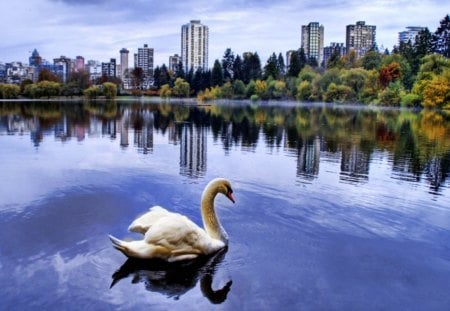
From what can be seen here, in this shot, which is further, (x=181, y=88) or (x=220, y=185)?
(x=181, y=88)

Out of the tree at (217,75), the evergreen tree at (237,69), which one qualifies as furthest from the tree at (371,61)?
the tree at (217,75)

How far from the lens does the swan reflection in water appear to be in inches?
275

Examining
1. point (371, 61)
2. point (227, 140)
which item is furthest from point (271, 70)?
point (227, 140)

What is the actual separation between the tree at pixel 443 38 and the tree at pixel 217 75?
177 ft

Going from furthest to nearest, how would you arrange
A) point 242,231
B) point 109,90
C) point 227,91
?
1. point 109,90
2. point 227,91
3. point 242,231

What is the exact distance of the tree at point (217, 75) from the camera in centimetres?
13238

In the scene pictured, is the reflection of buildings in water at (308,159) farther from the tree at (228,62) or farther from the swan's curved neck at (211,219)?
the tree at (228,62)

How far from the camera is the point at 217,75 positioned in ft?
435

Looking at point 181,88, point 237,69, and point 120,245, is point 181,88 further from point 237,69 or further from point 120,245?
point 120,245

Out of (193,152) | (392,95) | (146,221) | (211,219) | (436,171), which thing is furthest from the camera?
(392,95)

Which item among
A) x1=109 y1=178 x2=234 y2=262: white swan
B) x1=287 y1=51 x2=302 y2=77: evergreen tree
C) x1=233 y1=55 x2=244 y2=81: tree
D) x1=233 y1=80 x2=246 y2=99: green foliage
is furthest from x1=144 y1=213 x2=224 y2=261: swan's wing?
x1=233 y1=55 x2=244 y2=81: tree

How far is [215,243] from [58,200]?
4769 mm

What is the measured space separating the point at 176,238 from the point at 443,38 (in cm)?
10478

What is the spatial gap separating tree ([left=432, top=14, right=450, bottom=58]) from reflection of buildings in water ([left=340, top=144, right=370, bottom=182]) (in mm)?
86670
